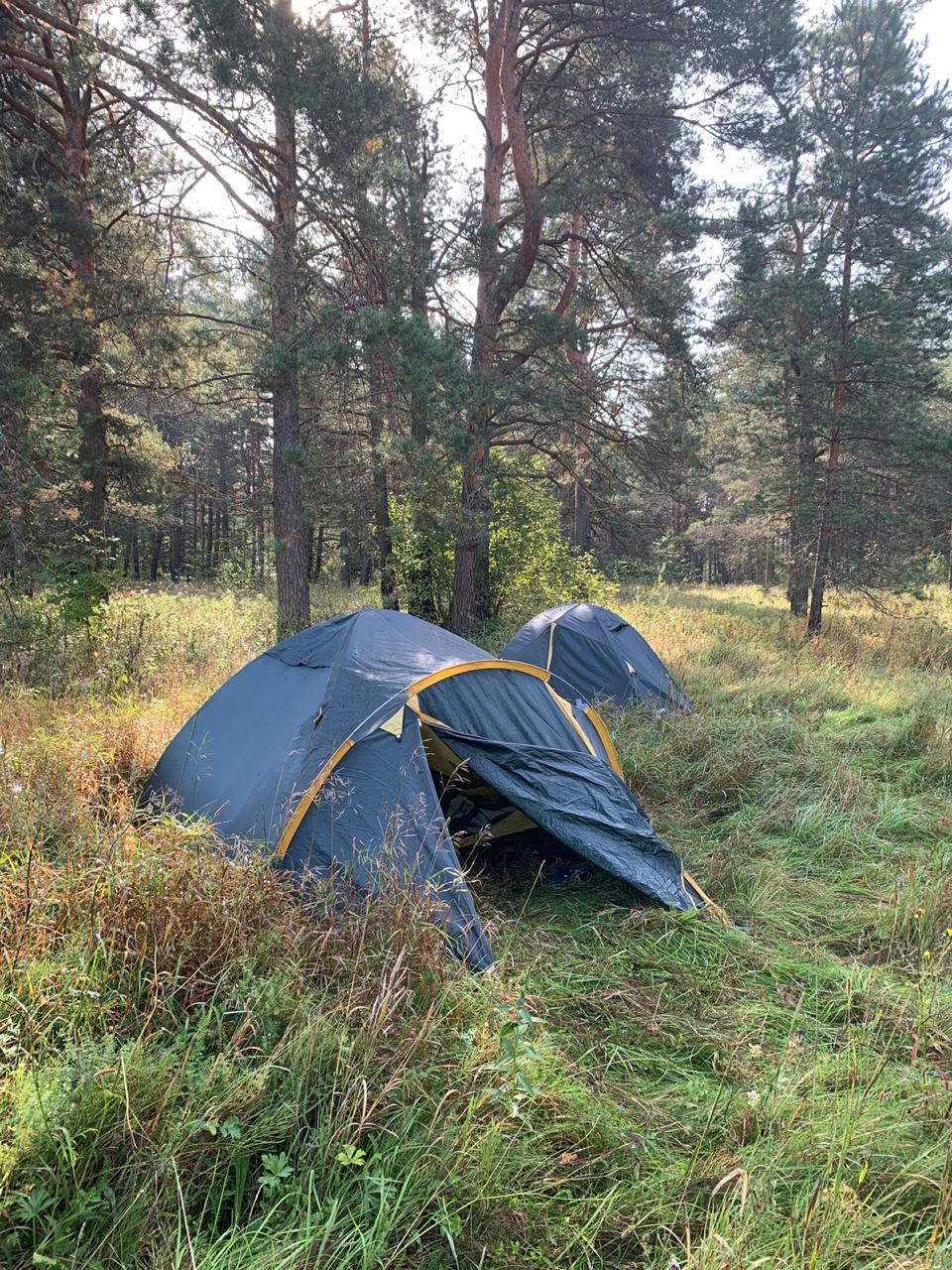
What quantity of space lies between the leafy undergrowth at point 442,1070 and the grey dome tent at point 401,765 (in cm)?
38

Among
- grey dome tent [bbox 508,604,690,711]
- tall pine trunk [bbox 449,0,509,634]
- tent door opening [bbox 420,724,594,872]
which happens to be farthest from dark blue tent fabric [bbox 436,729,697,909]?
tall pine trunk [bbox 449,0,509,634]

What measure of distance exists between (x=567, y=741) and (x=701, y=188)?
9564 mm

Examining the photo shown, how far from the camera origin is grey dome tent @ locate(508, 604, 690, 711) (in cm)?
711

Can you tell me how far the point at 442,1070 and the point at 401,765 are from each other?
143 centimetres

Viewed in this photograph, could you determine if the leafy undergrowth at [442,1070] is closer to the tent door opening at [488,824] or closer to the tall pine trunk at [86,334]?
the tent door opening at [488,824]

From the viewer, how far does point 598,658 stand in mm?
7242

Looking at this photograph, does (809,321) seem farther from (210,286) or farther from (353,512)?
(210,286)

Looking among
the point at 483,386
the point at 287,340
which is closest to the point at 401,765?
the point at 287,340

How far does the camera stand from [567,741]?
4.08m

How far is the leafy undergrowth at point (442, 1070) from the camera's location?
1.62 m

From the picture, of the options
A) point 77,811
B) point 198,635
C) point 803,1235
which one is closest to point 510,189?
point 198,635

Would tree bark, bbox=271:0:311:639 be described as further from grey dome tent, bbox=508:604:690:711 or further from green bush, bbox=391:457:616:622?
grey dome tent, bbox=508:604:690:711

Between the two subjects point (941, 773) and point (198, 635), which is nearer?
point (941, 773)

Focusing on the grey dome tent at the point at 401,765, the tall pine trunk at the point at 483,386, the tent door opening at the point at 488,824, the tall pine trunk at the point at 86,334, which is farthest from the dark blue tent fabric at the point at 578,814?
the tall pine trunk at the point at 86,334
